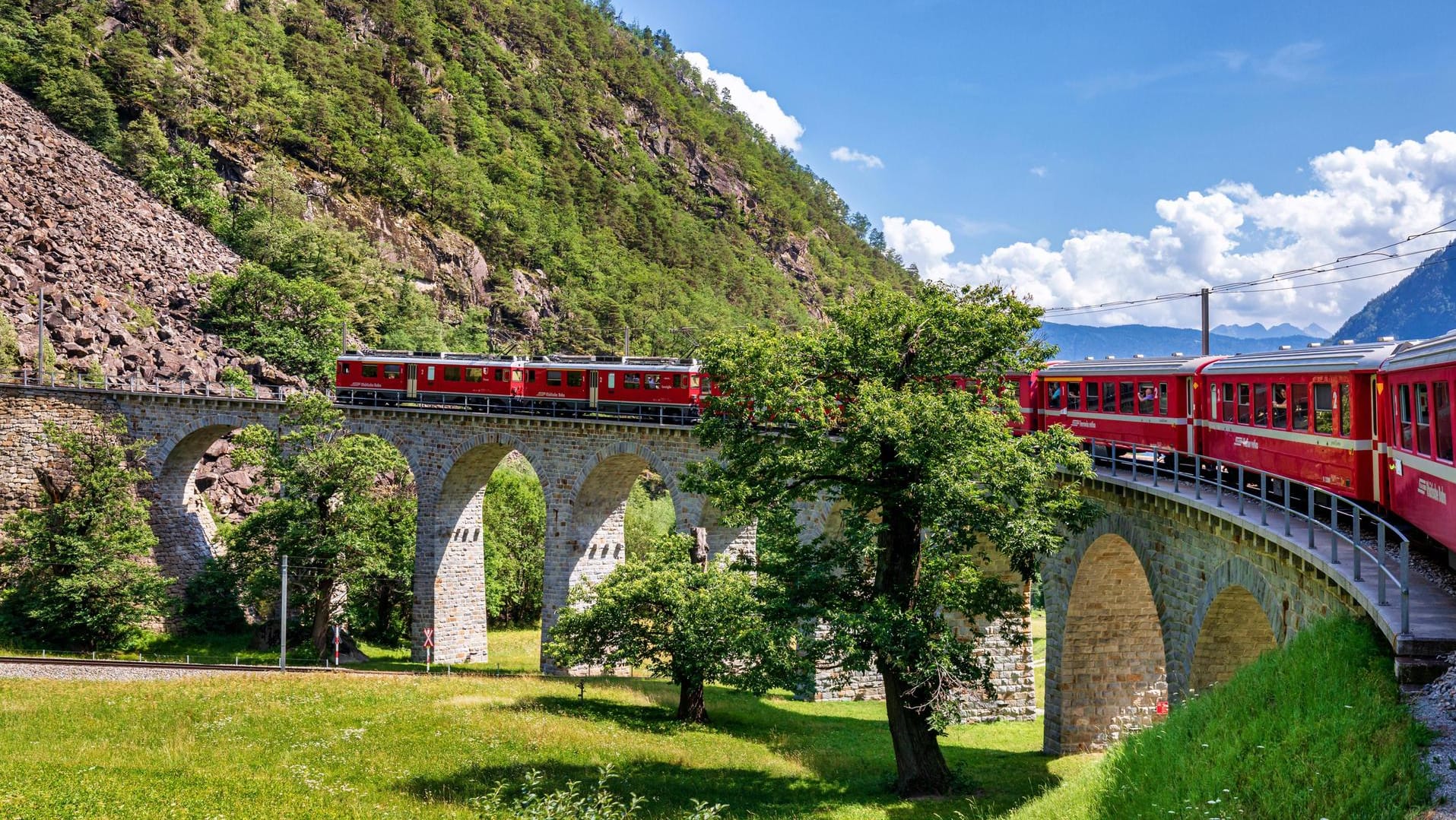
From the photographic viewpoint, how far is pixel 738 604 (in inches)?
1070

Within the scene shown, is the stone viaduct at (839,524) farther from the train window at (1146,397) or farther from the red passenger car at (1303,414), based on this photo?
the train window at (1146,397)

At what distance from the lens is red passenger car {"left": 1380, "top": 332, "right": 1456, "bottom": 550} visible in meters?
11.7

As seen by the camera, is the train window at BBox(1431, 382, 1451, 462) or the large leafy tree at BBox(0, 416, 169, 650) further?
the large leafy tree at BBox(0, 416, 169, 650)

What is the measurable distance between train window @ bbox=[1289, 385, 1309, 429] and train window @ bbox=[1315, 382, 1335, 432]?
27cm

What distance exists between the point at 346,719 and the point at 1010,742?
17.9m

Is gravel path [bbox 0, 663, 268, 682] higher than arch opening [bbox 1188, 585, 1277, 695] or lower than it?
lower

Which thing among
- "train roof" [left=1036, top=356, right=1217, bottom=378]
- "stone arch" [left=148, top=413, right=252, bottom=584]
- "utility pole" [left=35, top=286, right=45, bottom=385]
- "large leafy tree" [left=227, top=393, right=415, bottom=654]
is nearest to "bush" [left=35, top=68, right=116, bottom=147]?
"utility pole" [left=35, top=286, right=45, bottom=385]

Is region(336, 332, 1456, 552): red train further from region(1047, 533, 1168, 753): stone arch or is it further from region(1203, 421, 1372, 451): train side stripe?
region(1047, 533, 1168, 753): stone arch

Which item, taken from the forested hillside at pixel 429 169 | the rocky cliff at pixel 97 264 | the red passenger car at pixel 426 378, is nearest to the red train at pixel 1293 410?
the red passenger car at pixel 426 378

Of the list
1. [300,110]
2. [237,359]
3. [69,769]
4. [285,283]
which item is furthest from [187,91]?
[69,769]

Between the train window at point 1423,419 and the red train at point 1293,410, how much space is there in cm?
2

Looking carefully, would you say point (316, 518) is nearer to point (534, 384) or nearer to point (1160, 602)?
point (534, 384)

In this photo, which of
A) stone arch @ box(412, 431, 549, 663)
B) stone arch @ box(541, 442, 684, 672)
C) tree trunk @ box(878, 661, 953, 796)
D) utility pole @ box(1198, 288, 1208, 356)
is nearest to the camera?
tree trunk @ box(878, 661, 953, 796)

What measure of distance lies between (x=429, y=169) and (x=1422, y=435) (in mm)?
85996
